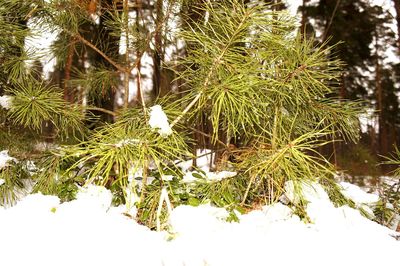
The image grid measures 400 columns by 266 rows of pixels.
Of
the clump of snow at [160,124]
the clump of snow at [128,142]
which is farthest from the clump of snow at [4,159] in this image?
the clump of snow at [160,124]

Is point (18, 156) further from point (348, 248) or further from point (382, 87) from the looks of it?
point (382, 87)

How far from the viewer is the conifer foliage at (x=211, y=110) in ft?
4.63

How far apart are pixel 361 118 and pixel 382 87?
43.8 feet

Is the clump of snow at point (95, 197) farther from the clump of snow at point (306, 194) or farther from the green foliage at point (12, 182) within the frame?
the clump of snow at point (306, 194)

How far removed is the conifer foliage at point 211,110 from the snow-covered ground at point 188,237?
0.12 metres

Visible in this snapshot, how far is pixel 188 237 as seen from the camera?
1.37 meters

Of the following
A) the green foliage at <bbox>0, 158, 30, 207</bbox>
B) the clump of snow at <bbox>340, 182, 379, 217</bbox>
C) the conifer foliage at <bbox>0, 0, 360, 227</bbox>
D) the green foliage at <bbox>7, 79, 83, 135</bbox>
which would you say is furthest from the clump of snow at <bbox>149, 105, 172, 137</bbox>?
the clump of snow at <bbox>340, 182, 379, 217</bbox>

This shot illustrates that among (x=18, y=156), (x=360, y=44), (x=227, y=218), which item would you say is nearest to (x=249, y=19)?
(x=227, y=218)

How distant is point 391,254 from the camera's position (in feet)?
4.33

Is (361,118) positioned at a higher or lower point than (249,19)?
lower

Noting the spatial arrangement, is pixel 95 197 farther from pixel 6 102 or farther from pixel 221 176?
pixel 6 102

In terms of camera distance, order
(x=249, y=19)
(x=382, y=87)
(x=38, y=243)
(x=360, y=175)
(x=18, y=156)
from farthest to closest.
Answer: (x=382, y=87) < (x=360, y=175) < (x=18, y=156) < (x=249, y=19) < (x=38, y=243)

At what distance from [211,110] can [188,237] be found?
0.71 m

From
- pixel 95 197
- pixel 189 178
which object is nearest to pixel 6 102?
pixel 95 197
